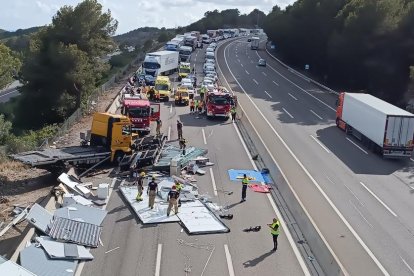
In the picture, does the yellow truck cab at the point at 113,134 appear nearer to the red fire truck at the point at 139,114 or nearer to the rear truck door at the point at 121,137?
the rear truck door at the point at 121,137

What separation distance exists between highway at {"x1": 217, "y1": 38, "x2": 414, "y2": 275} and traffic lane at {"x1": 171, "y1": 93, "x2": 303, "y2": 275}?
6.54 ft

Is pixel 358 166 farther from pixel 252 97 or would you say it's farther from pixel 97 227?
pixel 252 97

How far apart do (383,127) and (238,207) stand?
45.4ft

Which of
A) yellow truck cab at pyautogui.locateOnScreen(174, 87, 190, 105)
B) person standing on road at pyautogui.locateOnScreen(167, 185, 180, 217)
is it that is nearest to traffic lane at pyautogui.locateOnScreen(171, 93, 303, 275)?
person standing on road at pyautogui.locateOnScreen(167, 185, 180, 217)

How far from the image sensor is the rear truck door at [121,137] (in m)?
29.7

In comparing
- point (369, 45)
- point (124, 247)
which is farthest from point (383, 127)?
point (369, 45)

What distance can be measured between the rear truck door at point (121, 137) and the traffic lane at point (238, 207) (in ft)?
15.5

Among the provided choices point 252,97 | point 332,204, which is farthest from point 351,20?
point 332,204

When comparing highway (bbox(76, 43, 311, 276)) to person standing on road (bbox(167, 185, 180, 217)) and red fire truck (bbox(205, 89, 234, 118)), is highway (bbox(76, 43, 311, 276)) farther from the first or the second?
red fire truck (bbox(205, 89, 234, 118))

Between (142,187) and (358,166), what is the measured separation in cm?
1422

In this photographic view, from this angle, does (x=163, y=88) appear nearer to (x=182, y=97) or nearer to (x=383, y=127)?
(x=182, y=97)

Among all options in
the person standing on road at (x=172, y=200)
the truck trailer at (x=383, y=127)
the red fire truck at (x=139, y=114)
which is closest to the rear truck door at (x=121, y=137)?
the red fire truck at (x=139, y=114)

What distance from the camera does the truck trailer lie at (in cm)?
3338

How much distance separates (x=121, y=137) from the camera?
29.9 metres
